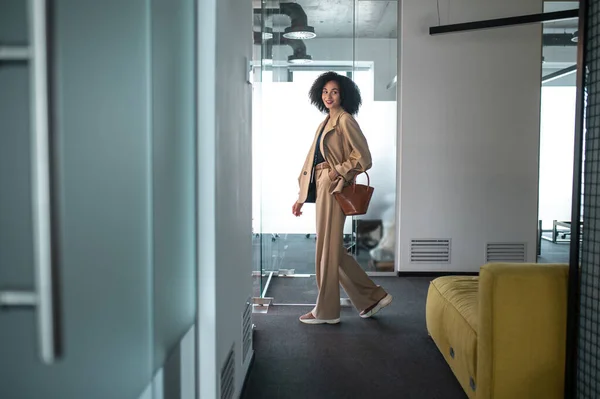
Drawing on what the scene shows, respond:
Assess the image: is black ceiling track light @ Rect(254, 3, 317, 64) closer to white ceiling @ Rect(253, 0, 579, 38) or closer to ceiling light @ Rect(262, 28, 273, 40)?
white ceiling @ Rect(253, 0, 579, 38)

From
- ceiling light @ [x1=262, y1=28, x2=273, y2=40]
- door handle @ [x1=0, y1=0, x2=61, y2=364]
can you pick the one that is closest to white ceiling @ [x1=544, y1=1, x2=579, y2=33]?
ceiling light @ [x1=262, y1=28, x2=273, y2=40]

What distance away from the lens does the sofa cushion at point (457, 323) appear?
239 cm

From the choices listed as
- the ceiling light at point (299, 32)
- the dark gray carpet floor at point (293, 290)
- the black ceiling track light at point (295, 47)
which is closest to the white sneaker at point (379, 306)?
the dark gray carpet floor at point (293, 290)

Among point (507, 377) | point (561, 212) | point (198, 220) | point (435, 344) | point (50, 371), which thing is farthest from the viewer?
point (561, 212)

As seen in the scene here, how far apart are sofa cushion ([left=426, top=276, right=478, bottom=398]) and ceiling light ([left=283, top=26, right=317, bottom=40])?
2.91 meters

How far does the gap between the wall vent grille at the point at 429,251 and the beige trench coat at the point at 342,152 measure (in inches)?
75.1

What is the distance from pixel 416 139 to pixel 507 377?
3372mm

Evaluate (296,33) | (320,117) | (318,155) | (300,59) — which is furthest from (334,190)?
(296,33)

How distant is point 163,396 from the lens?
61.0 inches

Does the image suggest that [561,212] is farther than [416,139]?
Yes

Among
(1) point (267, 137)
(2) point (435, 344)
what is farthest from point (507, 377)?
(1) point (267, 137)

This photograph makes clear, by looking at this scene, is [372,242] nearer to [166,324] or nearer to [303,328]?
[303,328]

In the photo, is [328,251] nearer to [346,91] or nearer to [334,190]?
[334,190]

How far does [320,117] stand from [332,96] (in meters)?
1.51
